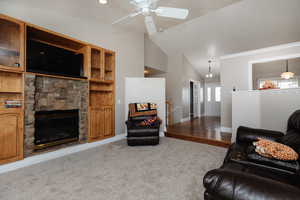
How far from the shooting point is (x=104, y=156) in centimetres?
279

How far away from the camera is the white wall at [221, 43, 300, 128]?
3711 millimetres

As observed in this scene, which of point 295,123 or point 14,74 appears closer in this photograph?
point 295,123

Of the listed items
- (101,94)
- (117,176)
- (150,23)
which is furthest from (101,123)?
(150,23)

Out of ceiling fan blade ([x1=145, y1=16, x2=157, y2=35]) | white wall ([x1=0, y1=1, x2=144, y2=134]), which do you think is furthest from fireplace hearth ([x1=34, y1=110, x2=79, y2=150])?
ceiling fan blade ([x1=145, y1=16, x2=157, y2=35])

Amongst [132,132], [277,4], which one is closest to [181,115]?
[132,132]

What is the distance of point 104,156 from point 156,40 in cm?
457

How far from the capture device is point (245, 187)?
0.82 m

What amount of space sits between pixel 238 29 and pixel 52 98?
5144mm

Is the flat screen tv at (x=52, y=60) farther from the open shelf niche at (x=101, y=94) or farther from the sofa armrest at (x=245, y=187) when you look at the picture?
the sofa armrest at (x=245, y=187)

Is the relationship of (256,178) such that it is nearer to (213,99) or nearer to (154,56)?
(154,56)

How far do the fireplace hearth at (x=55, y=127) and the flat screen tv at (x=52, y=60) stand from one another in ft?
2.76

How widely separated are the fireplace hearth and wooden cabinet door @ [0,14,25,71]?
3.22 ft

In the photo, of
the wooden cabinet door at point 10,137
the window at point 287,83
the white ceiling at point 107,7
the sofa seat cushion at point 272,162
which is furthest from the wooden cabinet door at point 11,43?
the window at point 287,83

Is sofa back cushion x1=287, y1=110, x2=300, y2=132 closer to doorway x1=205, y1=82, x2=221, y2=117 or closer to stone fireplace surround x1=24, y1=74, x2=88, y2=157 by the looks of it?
stone fireplace surround x1=24, y1=74, x2=88, y2=157
